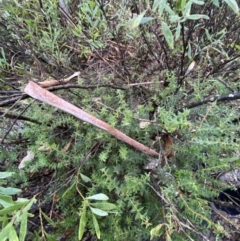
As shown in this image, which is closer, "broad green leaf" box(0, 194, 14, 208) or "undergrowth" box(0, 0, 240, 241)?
"broad green leaf" box(0, 194, 14, 208)

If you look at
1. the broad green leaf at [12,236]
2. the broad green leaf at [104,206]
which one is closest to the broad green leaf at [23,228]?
the broad green leaf at [12,236]

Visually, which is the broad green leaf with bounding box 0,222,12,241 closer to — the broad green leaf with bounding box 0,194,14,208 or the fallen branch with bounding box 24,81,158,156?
the broad green leaf with bounding box 0,194,14,208

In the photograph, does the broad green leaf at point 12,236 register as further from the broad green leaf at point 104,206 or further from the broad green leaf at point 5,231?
the broad green leaf at point 104,206

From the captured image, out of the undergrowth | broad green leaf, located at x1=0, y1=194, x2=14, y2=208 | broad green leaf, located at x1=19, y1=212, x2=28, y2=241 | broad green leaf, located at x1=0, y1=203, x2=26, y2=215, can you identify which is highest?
broad green leaf, located at x1=0, y1=194, x2=14, y2=208

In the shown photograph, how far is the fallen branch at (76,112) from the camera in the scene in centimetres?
79

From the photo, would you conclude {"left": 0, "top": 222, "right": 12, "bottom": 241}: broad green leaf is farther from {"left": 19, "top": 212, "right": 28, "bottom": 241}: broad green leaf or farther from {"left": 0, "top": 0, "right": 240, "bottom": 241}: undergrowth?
{"left": 0, "top": 0, "right": 240, "bottom": 241}: undergrowth

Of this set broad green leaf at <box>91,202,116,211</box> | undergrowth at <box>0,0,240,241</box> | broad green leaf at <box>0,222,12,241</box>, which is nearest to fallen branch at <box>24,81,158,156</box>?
undergrowth at <box>0,0,240,241</box>

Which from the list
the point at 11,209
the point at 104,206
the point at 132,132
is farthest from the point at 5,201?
the point at 132,132

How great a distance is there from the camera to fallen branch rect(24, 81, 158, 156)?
2.59 feet

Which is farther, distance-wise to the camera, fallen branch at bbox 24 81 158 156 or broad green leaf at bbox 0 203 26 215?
fallen branch at bbox 24 81 158 156

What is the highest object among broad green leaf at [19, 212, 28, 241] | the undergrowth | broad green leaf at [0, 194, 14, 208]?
broad green leaf at [0, 194, 14, 208]

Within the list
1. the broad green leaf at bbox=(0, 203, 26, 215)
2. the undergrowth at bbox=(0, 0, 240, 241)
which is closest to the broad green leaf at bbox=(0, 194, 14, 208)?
the broad green leaf at bbox=(0, 203, 26, 215)

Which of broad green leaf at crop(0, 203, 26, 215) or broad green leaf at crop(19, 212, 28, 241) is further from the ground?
broad green leaf at crop(0, 203, 26, 215)

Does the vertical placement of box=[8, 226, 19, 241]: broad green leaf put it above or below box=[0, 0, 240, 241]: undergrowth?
above
